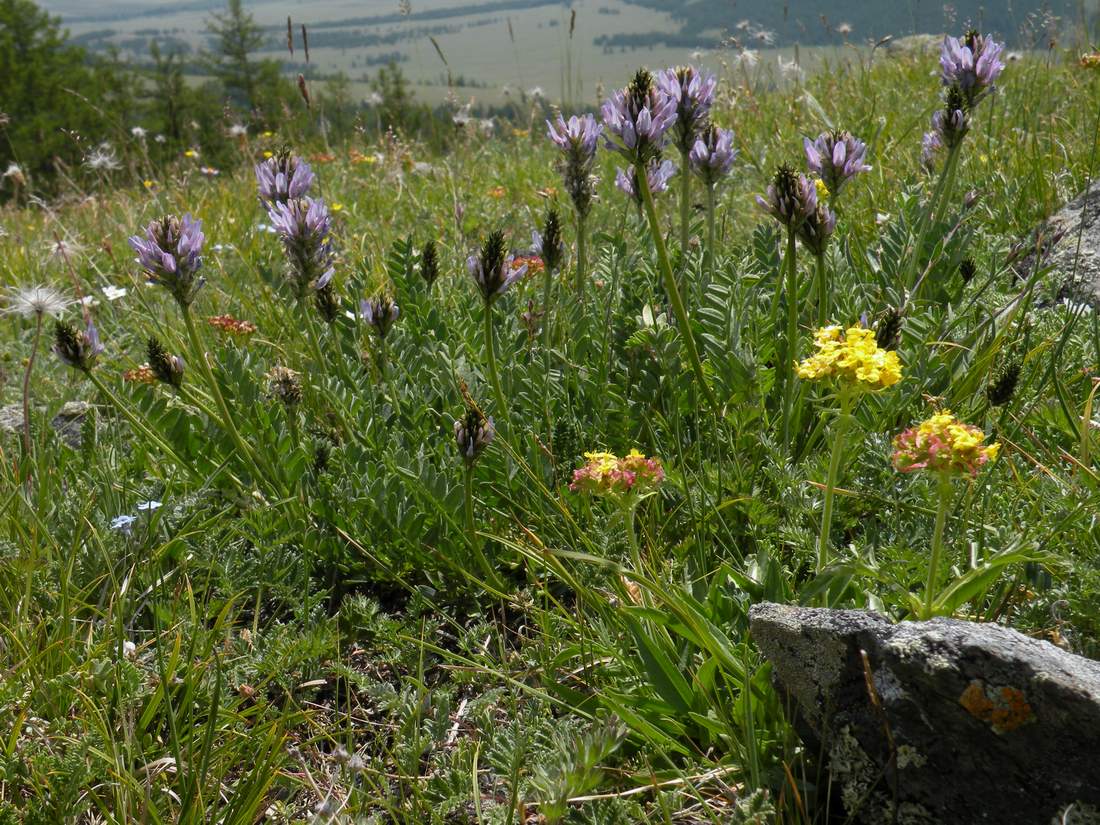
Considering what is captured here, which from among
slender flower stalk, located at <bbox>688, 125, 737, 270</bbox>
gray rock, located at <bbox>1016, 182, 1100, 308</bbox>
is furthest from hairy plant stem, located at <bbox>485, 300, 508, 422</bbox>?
gray rock, located at <bbox>1016, 182, 1100, 308</bbox>

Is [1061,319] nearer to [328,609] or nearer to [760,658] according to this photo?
[760,658]

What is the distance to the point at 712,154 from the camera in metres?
2.85

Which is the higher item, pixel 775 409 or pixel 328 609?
pixel 775 409

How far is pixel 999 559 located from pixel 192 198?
668 centimetres

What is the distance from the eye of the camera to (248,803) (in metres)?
1.62

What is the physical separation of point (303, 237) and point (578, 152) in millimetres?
893

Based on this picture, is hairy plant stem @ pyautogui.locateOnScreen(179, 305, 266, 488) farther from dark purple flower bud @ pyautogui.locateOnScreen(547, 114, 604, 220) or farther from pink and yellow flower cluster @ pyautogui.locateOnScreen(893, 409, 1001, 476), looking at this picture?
pink and yellow flower cluster @ pyautogui.locateOnScreen(893, 409, 1001, 476)

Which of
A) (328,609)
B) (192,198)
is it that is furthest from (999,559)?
(192,198)

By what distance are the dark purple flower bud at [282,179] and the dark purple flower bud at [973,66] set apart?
2.09 metres

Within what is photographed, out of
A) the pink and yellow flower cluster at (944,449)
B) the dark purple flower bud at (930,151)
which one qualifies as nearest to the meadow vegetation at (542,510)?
the pink and yellow flower cluster at (944,449)

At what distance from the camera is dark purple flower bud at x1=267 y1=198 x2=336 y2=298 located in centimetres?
249

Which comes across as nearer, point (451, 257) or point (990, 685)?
point (990, 685)

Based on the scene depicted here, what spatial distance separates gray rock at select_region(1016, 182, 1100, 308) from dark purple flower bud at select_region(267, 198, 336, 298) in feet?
8.17

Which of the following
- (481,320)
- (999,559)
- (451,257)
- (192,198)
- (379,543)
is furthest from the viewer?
(192,198)
